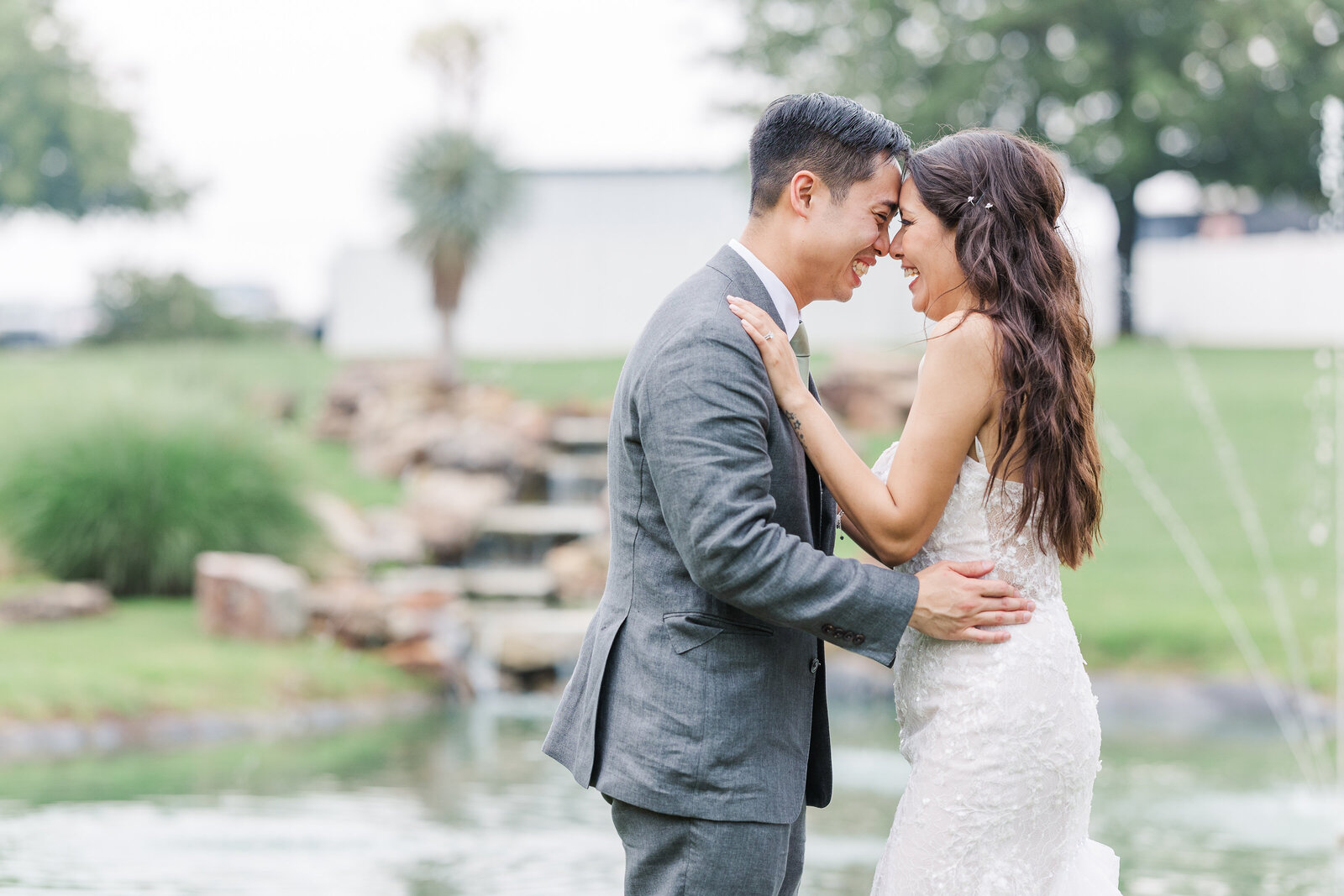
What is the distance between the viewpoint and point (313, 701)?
30.2 ft

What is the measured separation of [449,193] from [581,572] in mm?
7823

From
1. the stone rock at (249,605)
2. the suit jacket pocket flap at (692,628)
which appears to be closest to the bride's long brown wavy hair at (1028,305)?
the suit jacket pocket flap at (692,628)

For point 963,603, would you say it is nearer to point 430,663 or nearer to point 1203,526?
point 430,663

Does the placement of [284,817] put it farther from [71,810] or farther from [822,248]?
[822,248]

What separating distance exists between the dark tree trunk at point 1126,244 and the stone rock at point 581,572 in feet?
55.3

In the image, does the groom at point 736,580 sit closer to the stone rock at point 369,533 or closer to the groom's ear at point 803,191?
the groom's ear at point 803,191

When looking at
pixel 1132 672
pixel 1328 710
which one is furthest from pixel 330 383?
pixel 1328 710

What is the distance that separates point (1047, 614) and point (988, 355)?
1.88ft

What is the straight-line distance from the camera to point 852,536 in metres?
3.08

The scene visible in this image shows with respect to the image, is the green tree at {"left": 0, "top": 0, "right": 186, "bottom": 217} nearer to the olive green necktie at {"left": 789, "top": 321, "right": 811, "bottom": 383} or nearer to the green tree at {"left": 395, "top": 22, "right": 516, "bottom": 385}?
the green tree at {"left": 395, "top": 22, "right": 516, "bottom": 385}

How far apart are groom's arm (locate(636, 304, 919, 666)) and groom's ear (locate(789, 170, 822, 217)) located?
31cm

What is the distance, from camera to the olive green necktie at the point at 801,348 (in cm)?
296

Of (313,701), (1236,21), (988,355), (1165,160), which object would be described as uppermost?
(1236,21)

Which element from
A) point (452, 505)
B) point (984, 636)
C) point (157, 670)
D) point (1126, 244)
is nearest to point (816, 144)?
point (984, 636)
